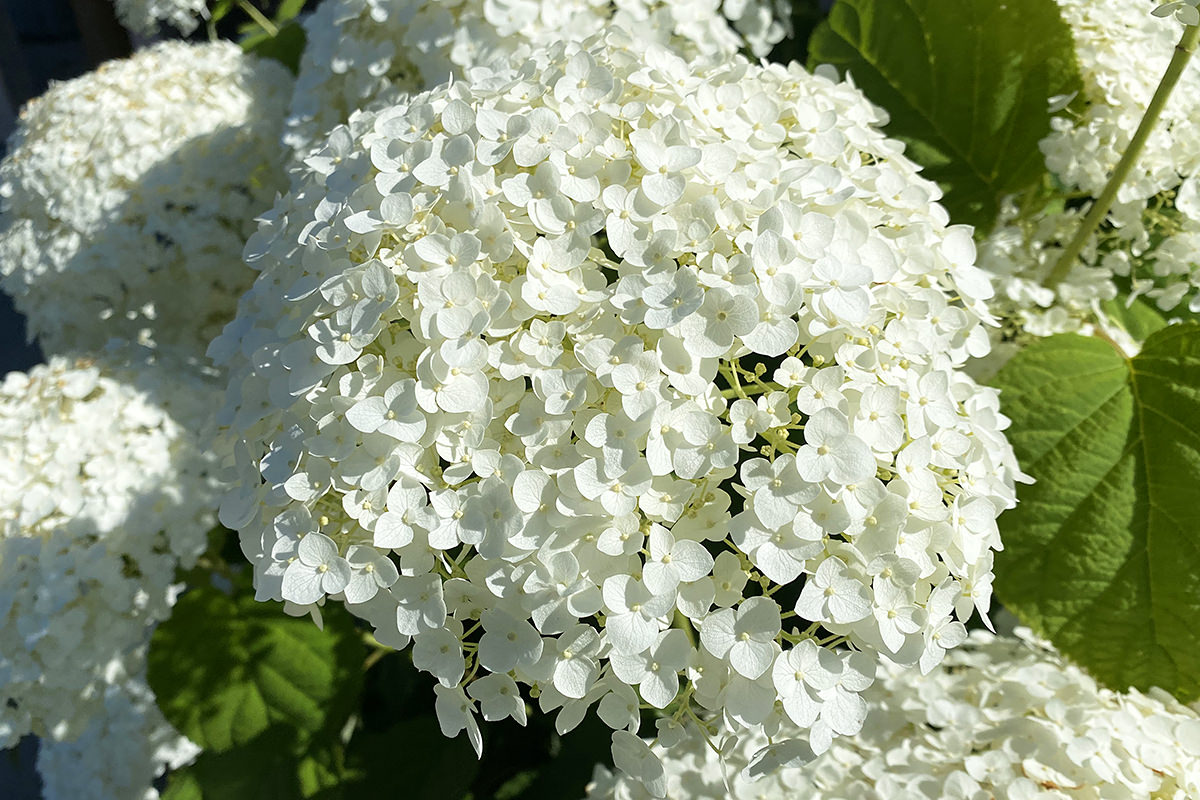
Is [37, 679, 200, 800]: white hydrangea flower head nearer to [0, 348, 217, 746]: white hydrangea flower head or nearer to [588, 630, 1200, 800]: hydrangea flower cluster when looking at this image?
[0, 348, 217, 746]: white hydrangea flower head

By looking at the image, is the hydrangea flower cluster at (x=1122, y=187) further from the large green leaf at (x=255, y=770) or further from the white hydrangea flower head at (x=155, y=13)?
the white hydrangea flower head at (x=155, y=13)

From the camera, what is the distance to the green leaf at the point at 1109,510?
646 millimetres

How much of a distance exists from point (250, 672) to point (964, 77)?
858 mm

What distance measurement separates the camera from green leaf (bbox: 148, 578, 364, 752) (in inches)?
32.5

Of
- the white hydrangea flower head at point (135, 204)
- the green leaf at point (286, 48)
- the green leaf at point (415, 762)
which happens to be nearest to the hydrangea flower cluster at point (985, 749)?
the green leaf at point (415, 762)

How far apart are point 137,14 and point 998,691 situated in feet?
4.87

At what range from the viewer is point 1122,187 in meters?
0.72

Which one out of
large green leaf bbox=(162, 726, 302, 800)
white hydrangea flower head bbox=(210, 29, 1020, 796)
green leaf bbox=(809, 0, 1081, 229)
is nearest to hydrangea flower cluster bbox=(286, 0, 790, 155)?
green leaf bbox=(809, 0, 1081, 229)

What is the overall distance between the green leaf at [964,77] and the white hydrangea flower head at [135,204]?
0.64 metres

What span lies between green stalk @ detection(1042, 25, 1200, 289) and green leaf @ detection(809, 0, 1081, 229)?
8cm

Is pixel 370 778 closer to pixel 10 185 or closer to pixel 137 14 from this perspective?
pixel 10 185

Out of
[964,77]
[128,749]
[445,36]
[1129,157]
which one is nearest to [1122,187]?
[1129,157]

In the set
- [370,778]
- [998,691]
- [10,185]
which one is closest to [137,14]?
[10,185]

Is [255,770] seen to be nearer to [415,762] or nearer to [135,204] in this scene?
[415,762]
